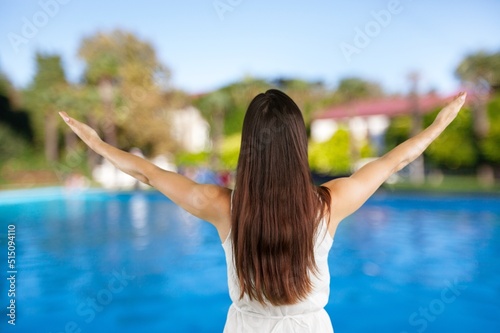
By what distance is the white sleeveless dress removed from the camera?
1111mm

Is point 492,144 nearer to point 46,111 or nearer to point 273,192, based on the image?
point 273,192

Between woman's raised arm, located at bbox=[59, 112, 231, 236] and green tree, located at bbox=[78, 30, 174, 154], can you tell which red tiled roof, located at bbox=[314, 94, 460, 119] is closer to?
green tree, located at bbox=[78, 30, 174, 154]

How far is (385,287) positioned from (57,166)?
58.6 feet

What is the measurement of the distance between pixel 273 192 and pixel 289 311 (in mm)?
305

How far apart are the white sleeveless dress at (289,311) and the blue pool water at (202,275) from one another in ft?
9.14

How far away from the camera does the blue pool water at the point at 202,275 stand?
3930 mm

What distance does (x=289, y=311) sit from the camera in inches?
44.3

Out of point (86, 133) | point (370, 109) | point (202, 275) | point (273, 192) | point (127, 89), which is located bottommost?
point (202, 275)

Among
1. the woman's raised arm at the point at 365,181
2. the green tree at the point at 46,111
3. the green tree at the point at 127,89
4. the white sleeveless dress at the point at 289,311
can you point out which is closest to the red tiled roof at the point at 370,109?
the green tree at the point at 127,89

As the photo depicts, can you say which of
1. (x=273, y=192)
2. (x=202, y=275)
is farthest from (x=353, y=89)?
(x=273, y=192)

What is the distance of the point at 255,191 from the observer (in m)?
1.03

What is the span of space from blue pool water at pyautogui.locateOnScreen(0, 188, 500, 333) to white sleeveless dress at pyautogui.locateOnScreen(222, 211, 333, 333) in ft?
9.14

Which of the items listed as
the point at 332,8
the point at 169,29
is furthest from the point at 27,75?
the point at 332,8

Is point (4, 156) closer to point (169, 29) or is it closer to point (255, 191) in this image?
point (169, 29)
